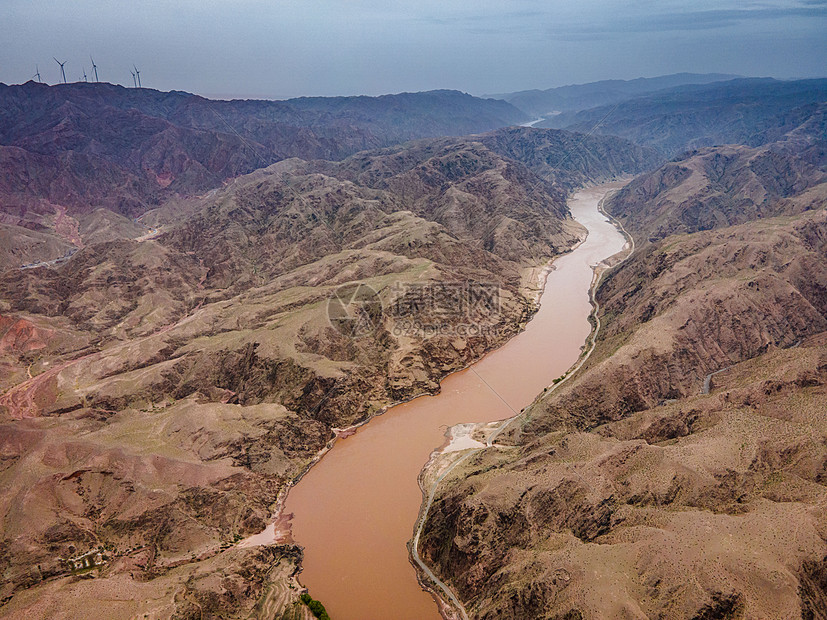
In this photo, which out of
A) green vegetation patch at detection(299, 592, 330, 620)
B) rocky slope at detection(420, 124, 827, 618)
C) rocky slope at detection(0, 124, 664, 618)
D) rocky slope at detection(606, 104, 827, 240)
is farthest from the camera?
rocky slope at detection(606, 104, 827, 240)

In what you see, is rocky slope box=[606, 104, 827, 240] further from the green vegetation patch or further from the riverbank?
the green vegetation patch

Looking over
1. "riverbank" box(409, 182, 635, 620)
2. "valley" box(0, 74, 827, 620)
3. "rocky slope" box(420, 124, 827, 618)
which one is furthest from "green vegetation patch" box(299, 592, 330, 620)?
"rocky slope" box(420, 124, 827, 618)

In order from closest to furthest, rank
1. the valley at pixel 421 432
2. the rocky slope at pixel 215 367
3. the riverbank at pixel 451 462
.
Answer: the valley at pixel 421 432, the riverbank at pixel 451 462, the rocky slope at pixel 215 367

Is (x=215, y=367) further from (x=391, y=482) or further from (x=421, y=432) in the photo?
(x=391, y=482)

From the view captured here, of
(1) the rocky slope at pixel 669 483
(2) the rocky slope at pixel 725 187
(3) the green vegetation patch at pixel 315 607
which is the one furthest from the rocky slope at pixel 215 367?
(2) the rocky slope at pixel 725 187

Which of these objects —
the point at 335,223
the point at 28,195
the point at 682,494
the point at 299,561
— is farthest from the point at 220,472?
the point at 28,195

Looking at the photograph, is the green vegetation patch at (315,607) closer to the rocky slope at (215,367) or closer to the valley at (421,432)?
the valley at (421,432)
